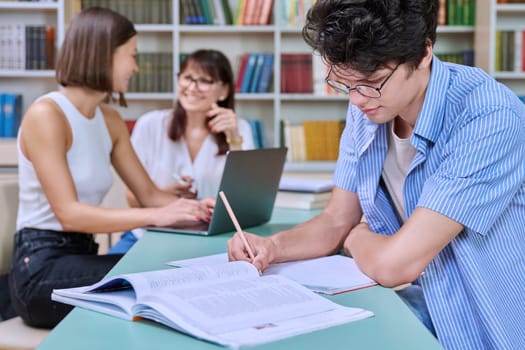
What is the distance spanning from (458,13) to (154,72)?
1.92 m

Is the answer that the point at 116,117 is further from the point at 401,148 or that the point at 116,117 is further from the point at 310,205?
the point at 401,148

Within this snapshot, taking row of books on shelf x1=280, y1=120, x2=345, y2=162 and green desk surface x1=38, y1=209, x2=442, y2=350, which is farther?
row of books on shelf x1=280, y1=120, x2=345, y2=162

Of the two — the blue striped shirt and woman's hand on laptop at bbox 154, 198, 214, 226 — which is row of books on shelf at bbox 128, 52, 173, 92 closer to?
woman's hand on laptop at bbox 154, 198, 214, 226

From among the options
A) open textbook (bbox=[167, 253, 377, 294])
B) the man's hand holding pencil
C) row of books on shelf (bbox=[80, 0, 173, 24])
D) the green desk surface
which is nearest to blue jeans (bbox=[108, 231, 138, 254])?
open textbook (bbox=[167, 253, 377, 294])

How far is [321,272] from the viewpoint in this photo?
137 cm

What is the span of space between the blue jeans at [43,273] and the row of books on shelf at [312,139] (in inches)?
100

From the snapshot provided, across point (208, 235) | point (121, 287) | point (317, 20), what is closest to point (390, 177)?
point (317, 20)

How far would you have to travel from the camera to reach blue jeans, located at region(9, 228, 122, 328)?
192 cm

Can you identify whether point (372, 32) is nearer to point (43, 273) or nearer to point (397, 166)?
point (397, 166)

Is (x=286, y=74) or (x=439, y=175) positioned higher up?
(x=286, y=74)

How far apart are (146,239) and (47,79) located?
10.5 feet

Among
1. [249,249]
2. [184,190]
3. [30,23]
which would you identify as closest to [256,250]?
[249,249]

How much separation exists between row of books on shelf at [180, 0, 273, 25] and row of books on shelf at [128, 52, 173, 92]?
0.28 meters

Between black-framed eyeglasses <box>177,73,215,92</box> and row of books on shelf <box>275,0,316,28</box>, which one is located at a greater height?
row of books on shelf <box>275,0,316,28</box>
